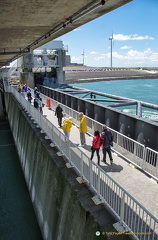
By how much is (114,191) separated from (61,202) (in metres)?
2.66

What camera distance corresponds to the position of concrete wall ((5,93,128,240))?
550cm

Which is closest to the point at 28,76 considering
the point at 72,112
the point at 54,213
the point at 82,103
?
the point at 82,103

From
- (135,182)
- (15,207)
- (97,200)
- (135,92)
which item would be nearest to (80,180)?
(97,200)

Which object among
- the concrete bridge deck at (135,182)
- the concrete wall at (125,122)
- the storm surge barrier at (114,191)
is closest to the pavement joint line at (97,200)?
the storm surge barrier at (114,191)

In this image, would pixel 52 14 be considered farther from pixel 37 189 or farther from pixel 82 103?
pixel 82 103

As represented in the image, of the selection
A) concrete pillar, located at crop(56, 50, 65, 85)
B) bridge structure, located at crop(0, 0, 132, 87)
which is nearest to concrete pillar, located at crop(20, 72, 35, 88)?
concrete pillar, located at crop(56, 50, 65, 85)

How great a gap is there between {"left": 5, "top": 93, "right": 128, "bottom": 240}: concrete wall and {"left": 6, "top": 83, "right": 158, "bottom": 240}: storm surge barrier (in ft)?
0.76

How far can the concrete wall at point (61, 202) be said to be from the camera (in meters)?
5.50

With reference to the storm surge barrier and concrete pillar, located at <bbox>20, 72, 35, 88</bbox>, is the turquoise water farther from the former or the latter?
concrete pillar, located at <bbox>20, 72, 35, 88</bbox>

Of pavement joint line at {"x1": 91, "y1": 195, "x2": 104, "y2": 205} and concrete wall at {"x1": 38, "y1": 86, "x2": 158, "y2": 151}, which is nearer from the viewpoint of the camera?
pavement joint line at {"x1": 91, "y1": 195, "x2": 104, "y2": 205}

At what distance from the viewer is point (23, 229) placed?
424 inches

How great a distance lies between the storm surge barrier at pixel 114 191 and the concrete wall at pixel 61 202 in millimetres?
233

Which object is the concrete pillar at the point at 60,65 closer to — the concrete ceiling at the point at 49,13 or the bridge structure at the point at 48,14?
the bridge structure at the point at 48,14

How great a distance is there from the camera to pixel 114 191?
5.46 m
